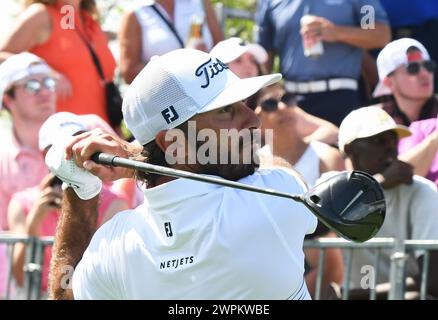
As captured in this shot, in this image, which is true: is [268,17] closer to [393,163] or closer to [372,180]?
[393,163]

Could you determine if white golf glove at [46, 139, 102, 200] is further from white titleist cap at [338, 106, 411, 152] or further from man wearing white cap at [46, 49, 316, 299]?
white titleist cap at [338, 106, 411, 152]

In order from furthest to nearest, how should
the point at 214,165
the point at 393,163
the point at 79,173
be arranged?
the point at 393,163
the point at 79,173
the point at 214,165

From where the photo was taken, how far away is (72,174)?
443cm

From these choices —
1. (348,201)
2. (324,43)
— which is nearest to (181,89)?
(348,201)

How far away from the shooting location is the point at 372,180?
147 inches

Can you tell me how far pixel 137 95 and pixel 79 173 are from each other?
466 millimetres

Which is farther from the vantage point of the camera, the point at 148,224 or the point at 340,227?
the point at 148,224

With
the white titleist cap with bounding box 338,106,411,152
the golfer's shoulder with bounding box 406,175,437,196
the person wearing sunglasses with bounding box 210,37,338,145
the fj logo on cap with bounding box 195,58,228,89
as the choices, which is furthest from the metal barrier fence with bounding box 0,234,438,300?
the fj logo on cap with bounding box 195,58,228,89

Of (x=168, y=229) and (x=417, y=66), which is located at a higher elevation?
(x=417, y=66)

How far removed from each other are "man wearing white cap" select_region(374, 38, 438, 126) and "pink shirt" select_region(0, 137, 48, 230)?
2.22 metres

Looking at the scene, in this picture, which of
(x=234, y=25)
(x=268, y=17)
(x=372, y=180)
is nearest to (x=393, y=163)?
(x=268, y=17)

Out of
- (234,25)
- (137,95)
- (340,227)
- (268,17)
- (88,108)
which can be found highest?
(234,25)

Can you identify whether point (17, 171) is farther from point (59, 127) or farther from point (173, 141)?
point (173, 141)

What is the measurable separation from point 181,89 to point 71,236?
0.89 meters
